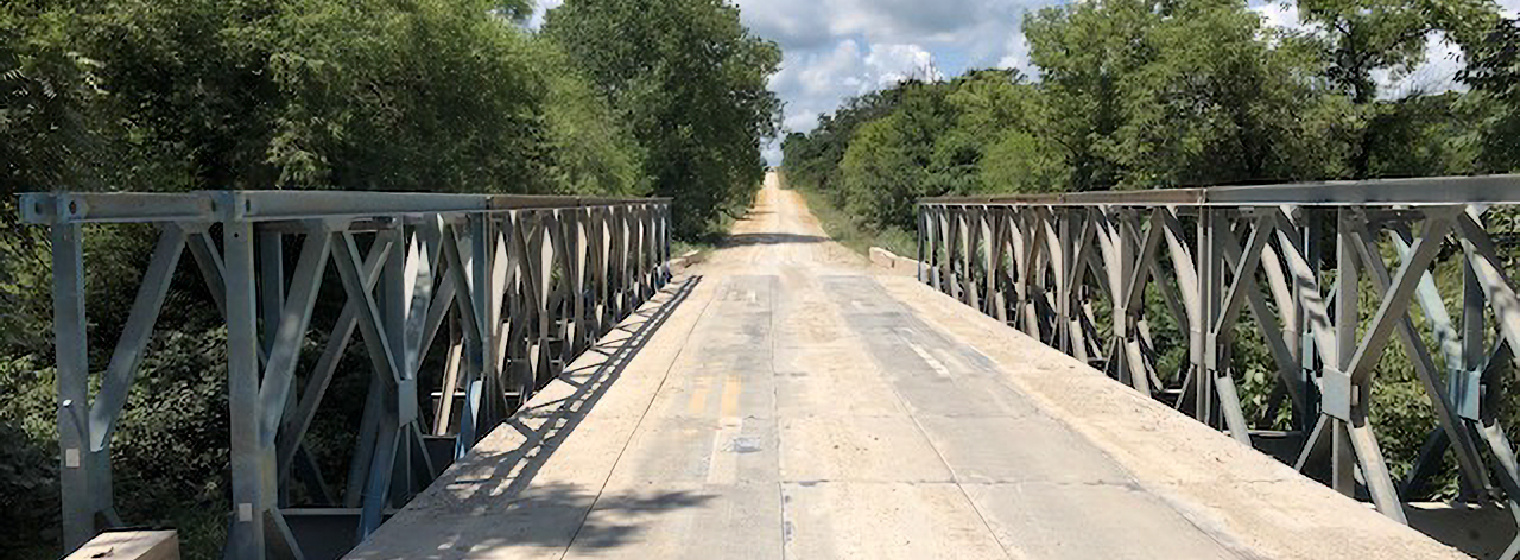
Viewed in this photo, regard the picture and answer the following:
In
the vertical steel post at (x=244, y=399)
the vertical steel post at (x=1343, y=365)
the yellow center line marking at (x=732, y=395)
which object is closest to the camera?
the vertical steel post at (x=244, y=399)

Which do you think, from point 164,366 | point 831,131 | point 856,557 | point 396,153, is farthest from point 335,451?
point 831,131

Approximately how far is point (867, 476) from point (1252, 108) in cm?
2432

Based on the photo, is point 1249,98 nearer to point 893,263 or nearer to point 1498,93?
point 1498,93

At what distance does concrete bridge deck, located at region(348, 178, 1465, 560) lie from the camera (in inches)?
235

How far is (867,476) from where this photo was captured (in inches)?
292

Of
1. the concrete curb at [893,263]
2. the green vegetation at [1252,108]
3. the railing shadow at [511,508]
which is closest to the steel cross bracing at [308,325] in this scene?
the railing shadow at [511,508]

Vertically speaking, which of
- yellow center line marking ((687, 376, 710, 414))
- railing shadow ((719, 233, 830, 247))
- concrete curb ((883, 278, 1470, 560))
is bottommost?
concrete curb ((883, 278, 1470, 560))

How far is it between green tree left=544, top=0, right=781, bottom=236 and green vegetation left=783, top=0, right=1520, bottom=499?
15.2 meters

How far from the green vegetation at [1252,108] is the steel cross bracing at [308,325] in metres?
9.09

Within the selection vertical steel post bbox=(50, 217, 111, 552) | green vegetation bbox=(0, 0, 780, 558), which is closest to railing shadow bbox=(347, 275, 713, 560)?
vertical steel post bbox=(50, 217, 111, 552)

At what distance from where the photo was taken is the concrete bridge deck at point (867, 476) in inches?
235

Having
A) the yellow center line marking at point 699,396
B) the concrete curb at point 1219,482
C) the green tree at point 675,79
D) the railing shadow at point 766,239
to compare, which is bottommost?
the concrete curb at point 1219,482

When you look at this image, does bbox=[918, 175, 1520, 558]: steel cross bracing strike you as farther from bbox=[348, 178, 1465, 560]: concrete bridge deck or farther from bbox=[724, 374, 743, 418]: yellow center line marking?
bbox=[724, 374, 743, 418]: yellow center line marking

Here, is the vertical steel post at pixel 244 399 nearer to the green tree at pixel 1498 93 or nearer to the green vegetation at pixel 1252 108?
the green vegetation at pixel 1252 108
